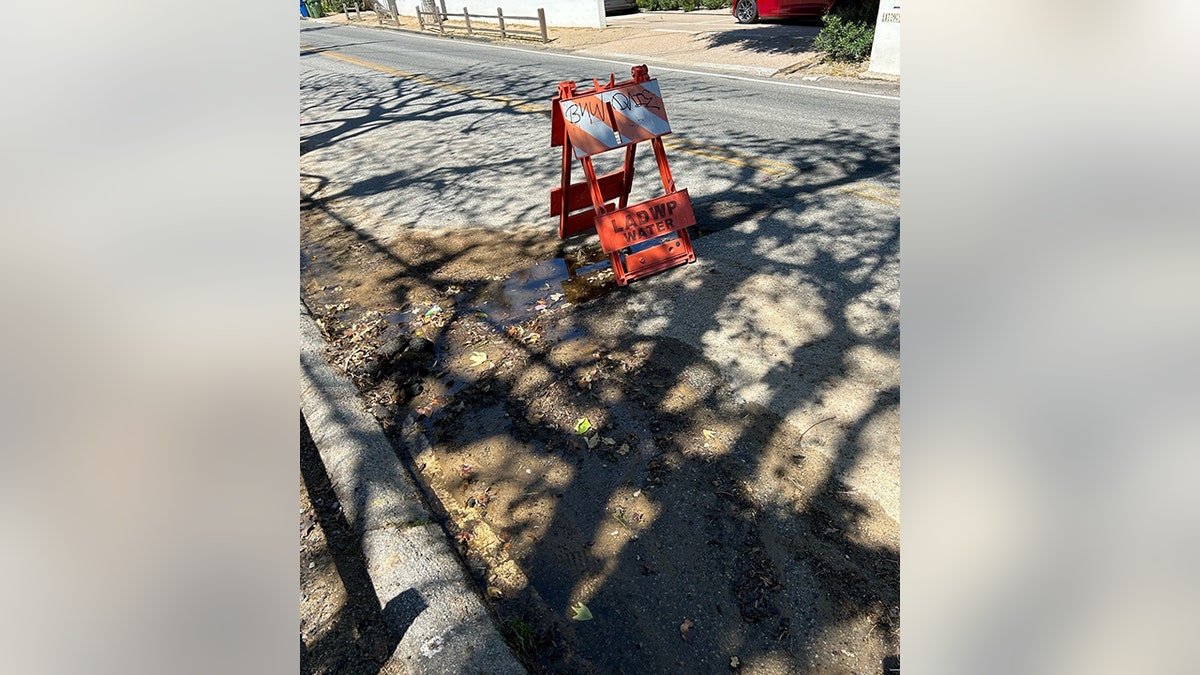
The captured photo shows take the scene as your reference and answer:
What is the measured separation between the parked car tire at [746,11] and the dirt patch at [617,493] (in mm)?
17380

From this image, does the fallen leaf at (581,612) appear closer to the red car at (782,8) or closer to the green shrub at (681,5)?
the red car at (782,8)

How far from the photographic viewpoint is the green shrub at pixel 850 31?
13.6m

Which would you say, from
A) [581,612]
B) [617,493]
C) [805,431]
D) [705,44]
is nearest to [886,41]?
[705,44]

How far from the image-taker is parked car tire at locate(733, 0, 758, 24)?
19.8 meters

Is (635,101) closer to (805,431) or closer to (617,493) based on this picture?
(805,431)

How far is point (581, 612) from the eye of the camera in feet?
10.0

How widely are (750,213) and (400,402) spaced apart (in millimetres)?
4167

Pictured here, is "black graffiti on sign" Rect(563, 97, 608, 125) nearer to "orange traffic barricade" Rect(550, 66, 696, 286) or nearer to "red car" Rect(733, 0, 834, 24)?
"orange traffic barricade" Rect(550, 66, 696, 286)

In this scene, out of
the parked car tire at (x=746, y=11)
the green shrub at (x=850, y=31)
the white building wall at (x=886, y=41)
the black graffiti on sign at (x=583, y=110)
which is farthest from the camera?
the parked car tire at (x=746, y=11)

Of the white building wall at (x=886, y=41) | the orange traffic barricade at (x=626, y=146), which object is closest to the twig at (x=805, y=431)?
the orange traffic barricade at (x=626, y=146)

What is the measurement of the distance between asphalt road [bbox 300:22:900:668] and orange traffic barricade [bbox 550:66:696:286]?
0.26m

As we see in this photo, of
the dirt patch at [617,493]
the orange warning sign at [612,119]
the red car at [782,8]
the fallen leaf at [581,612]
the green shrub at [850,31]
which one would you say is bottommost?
the fallen leaf at [581,612]

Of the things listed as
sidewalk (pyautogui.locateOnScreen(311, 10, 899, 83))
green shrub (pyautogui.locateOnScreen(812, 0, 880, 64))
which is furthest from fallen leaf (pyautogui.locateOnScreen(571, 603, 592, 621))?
green shrub (pyautogui.locateOnScreen(812, 0, 880, 64))

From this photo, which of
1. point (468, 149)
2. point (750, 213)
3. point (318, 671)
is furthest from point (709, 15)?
point (318, 671)
